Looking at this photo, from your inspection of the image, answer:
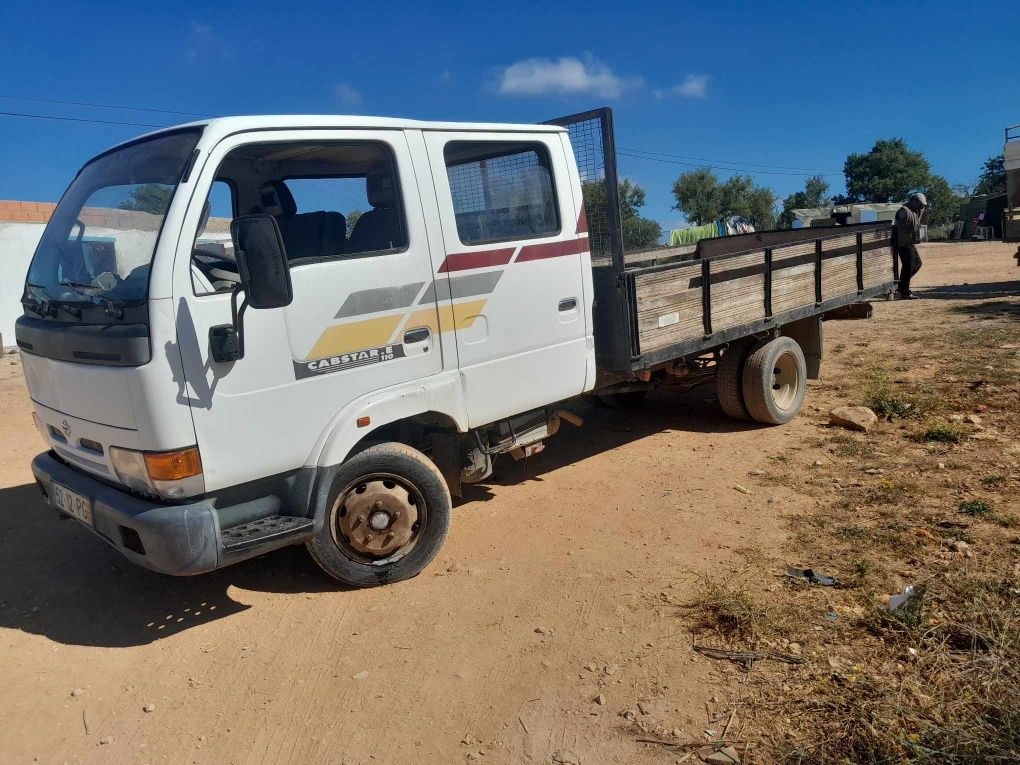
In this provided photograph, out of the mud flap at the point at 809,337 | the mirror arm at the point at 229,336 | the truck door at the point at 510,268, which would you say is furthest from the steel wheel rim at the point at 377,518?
the mud flap at the point at 809,337

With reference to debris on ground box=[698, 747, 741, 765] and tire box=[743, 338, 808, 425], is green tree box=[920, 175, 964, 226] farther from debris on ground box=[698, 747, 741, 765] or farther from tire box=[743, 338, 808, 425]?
debris on ground box=[698, 747, 741, 765]

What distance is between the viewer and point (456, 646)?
3451mm

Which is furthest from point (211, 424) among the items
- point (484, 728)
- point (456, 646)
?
point (484, 728)

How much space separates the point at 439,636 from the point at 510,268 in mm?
2075

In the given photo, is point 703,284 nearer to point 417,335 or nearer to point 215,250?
point 417,335

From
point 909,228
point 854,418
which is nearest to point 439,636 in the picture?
point 854,418

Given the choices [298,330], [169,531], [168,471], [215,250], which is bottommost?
[169,531]

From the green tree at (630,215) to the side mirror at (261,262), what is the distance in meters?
2.41

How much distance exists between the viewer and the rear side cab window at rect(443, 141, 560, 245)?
4.18m

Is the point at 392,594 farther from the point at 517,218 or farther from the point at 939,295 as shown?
the point at 939,295

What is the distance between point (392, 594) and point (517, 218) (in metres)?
2.29

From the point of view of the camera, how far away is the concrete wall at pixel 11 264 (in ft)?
53.6

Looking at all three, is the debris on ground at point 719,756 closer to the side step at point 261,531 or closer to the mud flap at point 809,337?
the side step at point 261,531

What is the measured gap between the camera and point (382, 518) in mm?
3922
